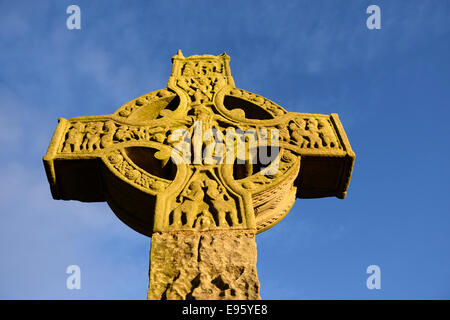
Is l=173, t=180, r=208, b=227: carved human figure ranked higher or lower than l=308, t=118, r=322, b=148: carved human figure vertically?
lower

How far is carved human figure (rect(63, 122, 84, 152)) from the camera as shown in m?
4.93

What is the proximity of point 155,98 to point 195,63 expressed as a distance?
1.09 metres

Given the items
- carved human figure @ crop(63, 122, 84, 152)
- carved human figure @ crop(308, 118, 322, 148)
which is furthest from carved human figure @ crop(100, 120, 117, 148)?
carved human figure @ crop(308, 118, 322, 148)

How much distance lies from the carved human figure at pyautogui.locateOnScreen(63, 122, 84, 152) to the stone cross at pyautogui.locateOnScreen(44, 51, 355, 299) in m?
0.01

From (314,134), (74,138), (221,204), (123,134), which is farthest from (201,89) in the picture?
(221,204)

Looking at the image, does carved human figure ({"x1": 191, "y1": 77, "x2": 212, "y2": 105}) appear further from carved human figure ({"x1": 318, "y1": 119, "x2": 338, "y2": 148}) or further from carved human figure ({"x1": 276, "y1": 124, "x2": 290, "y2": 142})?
carved human figure ({"x1": 318, "y1": 119, "x2": 338, "y2": 148})

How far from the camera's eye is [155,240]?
3703 mm

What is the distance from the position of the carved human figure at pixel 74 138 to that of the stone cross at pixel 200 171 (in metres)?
0.01

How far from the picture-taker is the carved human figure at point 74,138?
16.2 feet

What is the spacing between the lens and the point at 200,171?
14.6 ft

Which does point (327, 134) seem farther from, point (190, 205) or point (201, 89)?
point (190, 205)

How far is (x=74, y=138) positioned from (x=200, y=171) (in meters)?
1.51

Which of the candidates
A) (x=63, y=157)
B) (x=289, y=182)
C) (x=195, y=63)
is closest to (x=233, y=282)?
(x=289, y=182)
